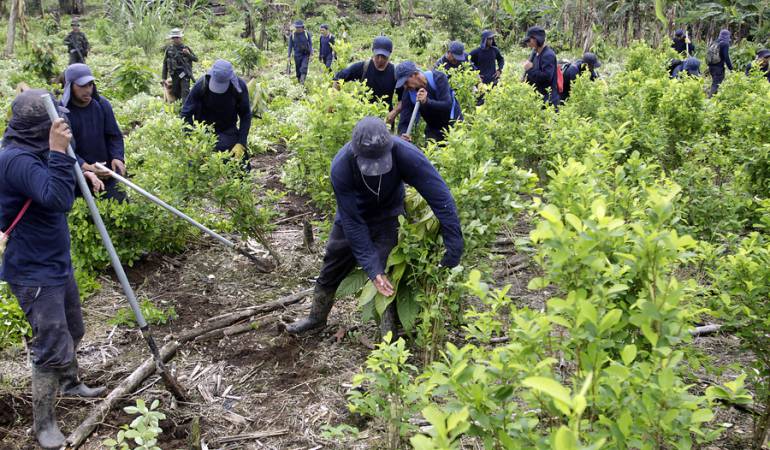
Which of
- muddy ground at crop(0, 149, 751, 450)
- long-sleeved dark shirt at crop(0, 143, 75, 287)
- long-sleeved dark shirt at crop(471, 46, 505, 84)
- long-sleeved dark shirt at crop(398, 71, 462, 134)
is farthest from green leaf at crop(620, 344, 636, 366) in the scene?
long-sleeved dark shirt at crop(471, 46, 505, 84)

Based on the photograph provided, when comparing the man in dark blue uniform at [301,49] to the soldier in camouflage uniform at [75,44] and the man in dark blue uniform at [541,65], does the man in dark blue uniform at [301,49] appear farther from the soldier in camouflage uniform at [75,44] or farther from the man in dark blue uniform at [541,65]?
the man in dark blue uniform at [541,65]

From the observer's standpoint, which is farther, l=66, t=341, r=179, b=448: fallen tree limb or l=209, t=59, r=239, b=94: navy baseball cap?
l=209, t=59, r=239, b=94: navy baseball cap

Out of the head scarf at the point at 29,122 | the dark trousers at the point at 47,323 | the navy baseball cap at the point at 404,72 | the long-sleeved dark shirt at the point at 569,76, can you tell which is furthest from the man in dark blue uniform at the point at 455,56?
the dark trousers at the point at 47,323

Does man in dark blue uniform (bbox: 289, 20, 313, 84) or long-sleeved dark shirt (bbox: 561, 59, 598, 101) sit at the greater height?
long-sleeved dark shirt (bbox: 561, 59, 598, 101)

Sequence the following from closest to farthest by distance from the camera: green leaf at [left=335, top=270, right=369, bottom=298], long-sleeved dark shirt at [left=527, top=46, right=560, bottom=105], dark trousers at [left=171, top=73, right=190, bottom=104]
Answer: green leaf at [left=335, top=270, right=369, bottom=298], long-sleeved dark shirt at [left=527, top=46, right=560, bottom=105], dark trousers at [left=171, top=73, right=190, bottom=104]

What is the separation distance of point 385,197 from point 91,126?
9.84 ft

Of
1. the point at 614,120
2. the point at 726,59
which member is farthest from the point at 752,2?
the point at 614,120

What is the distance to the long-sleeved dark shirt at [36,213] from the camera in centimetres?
357

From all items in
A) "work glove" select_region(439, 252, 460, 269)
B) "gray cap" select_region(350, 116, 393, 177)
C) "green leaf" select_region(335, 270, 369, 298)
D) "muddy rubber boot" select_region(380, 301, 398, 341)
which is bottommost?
"muddy rubber boot" select_region(380, 301, 398, 341)

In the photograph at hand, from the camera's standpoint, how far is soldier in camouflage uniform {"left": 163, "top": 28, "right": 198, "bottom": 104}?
37.9ft

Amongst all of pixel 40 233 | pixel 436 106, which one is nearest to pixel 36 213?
pixel 40 233

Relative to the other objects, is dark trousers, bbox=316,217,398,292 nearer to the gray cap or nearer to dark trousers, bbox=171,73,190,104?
the gray cap

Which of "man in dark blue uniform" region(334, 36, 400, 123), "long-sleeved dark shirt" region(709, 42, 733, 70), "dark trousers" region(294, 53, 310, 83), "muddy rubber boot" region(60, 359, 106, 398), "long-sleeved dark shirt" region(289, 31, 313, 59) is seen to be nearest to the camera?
"muddy rubber boot" region(60, 359, 106, 398)

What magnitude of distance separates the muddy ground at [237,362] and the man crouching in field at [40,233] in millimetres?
448
